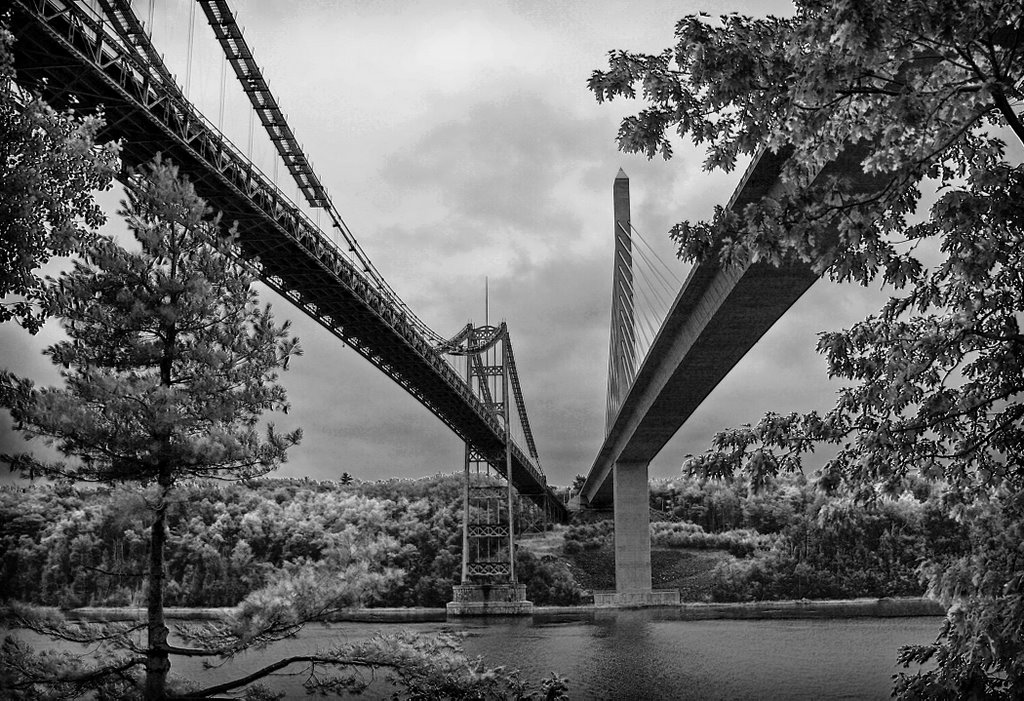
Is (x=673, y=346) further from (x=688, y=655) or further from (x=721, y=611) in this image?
(x=721, y=611)

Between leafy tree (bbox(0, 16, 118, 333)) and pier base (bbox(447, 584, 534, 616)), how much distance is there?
171ft

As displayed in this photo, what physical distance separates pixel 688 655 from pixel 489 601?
102 ft

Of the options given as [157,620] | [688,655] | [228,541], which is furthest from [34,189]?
[228,541]

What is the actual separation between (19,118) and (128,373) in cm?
535

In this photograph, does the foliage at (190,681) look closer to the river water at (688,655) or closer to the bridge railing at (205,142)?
the river water at (688,655)

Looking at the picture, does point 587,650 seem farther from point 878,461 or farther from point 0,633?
point 878,461

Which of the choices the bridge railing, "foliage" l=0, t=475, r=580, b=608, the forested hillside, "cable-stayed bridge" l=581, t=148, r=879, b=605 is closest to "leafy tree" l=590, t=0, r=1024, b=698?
"cable-stayed bridge" l=581, t=148, r=879, b=605

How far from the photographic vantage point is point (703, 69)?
6.57 metres

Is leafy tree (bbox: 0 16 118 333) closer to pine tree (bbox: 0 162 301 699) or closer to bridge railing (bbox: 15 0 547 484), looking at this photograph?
pine tree (bbox: 0 162 301 699)

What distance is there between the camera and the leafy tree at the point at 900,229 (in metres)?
5.89

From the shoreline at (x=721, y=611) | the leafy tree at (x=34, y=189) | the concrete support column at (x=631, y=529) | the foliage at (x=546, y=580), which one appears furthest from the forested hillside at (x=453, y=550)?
the leafy tree at (x=34, y=189)

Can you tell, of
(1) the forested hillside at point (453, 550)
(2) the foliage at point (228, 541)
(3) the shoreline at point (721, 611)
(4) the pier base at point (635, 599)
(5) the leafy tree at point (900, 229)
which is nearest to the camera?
(5) the leafy tree at point (900, 229)

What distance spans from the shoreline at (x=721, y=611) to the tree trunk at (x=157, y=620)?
35074mm

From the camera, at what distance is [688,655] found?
102 feet
